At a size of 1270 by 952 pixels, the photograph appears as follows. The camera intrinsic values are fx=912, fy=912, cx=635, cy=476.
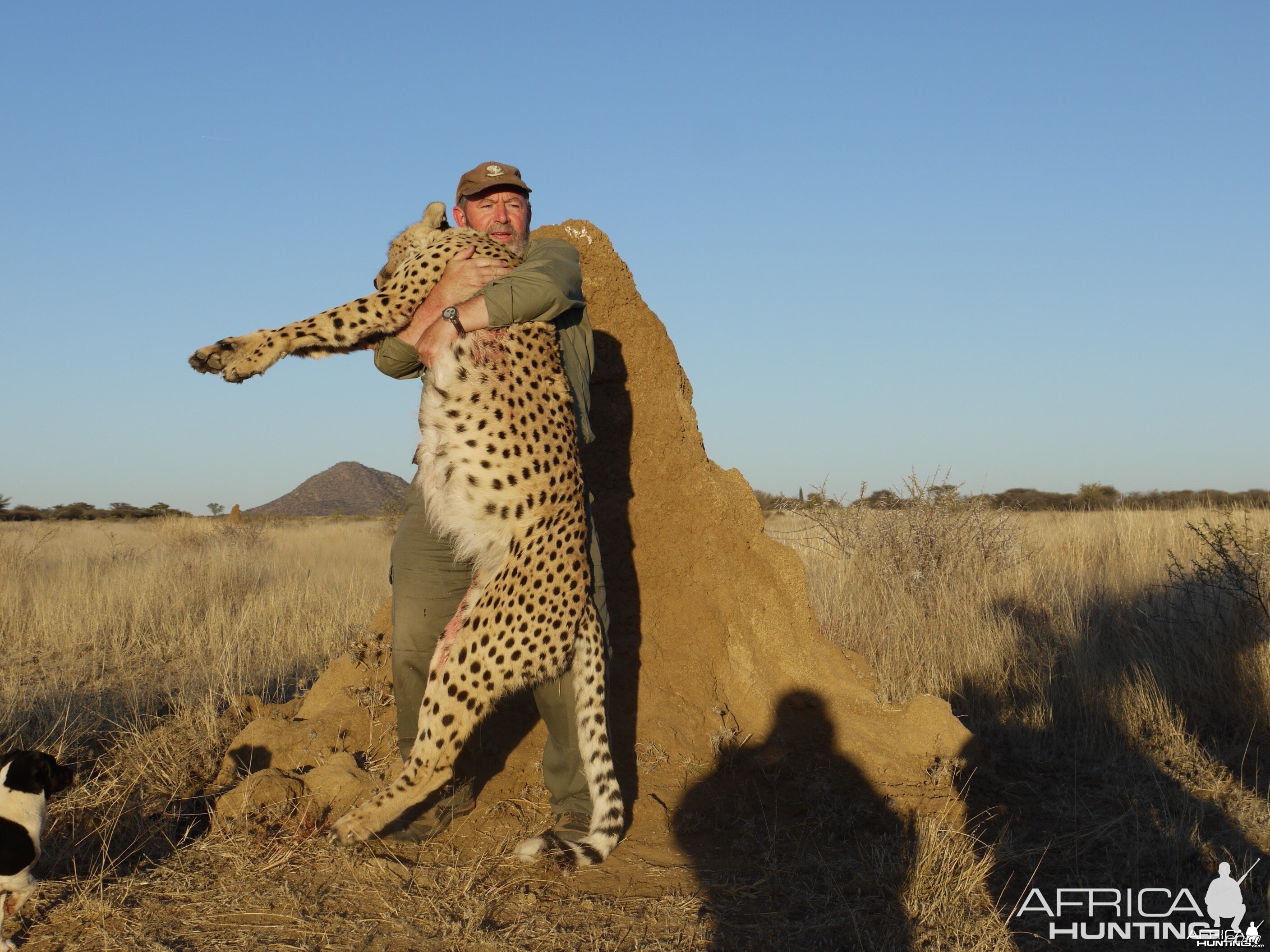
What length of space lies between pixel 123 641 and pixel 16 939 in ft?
15.2

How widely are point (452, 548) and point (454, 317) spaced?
2.46ft

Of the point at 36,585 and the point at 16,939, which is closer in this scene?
the point at 16,939

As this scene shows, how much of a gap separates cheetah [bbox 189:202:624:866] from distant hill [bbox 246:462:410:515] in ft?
141

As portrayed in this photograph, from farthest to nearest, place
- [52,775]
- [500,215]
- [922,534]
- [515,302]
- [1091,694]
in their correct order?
[922,534] < [1091,694] < [500,215] < [515,302] < [52,775]

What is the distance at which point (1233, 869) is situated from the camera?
296 cm

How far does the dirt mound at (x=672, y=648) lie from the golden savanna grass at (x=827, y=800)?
35 cm

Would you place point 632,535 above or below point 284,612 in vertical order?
above

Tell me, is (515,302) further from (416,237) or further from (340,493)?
(340,493)

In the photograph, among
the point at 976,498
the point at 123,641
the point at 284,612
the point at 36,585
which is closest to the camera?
the point at 123,641

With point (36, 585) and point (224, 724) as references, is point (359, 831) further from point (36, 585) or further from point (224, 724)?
point (36, 585)

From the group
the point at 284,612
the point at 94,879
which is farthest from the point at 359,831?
the point at 284,612

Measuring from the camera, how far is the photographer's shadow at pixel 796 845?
2.44 metres

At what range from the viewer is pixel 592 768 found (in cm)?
285

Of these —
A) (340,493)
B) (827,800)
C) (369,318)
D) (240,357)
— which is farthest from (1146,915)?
(340,493)
